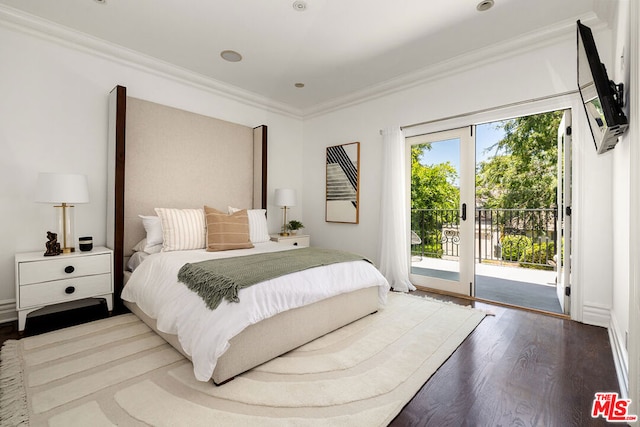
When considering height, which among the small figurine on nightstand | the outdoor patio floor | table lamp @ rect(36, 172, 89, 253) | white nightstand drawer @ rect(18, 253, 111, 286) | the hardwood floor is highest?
table lamp @ rect(36, 172, 89, 253)

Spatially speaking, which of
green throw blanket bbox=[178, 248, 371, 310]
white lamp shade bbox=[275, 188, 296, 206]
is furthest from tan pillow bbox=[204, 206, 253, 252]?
white lamp shade bbox=[275, 188, 296, 206]

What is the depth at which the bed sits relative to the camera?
1835 mm

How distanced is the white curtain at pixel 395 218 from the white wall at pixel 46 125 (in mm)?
3051

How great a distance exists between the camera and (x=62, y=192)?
8.47ft

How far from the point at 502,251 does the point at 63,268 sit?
20.8 ft

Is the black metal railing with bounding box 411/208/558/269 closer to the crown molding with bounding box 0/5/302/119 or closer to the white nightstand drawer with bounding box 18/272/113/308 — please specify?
the crown molding with bounding box 0/5/302/119

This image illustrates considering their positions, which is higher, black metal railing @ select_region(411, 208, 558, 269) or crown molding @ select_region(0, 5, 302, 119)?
crown molding @ select_region(0, 5, 302, 119)

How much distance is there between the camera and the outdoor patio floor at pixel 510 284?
3428 millimetres

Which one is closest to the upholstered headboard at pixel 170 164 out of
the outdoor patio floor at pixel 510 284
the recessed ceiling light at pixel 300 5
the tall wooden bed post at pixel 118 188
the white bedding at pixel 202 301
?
the tall wooden bed post at pixel 118 188

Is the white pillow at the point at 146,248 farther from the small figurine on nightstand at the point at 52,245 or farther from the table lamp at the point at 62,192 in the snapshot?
the small figurine on nightstand at the point at 52,245

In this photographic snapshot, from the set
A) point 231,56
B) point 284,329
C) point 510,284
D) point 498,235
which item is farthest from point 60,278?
point 498,235

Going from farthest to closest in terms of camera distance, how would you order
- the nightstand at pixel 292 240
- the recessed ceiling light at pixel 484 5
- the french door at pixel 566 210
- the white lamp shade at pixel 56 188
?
the nightstand at pixel 292 240
the french door at pixel 566 210
the white lamp shade at pixel 56 188
the recessed ceiling light at pixel 484 5

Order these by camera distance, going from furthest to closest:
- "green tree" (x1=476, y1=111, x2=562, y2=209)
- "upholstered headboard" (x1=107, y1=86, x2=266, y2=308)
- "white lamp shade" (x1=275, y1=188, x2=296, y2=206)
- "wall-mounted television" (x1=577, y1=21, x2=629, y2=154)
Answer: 1. "green tree" (x1=476, y1=111, x2=562, y2=209)
2. "white lamp shade" (x1=275, y1=188, x2=296, y2=206)
3. "upholstered headboard" (x1=107, y1=86, x2=266, y2=308)
4. "wall-mounted television" (x1=577, y1=21, x2=629, y2=154)

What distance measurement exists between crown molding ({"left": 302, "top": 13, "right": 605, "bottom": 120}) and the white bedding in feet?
8.17
